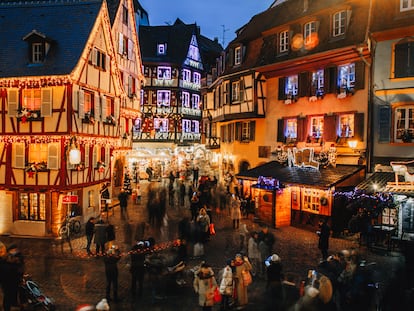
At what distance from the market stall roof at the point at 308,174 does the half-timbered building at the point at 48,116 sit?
32.9 ft

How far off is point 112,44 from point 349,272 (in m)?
18.8

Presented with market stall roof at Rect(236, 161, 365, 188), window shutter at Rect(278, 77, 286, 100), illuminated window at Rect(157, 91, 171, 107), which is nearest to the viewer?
market stall roof at Rect(236, 161, 365, 188)

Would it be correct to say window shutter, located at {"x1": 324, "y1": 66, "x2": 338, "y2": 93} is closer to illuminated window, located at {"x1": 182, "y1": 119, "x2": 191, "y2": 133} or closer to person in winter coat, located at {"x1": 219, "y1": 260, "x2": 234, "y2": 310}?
person in winter coat, located at {"x1": 219, "y1": 260, "x2": 234, "y2": 310}

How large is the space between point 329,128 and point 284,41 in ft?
22.5

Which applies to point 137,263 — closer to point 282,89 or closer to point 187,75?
point 282,89

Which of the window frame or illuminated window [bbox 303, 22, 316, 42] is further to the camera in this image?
illuminated window [bbox 303, 22, 316, 42]

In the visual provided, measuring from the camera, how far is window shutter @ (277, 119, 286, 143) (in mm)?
24719

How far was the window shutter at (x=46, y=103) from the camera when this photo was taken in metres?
19.2

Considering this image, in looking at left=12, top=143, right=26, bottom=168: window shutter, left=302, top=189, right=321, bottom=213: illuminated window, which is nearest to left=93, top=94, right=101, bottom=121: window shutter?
left=12, top=143, right=26, bottom=168: window shutter

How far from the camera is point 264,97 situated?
2606cm

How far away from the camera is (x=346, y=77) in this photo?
21.1 m

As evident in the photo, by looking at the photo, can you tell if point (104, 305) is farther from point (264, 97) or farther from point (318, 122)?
point (264, 97)

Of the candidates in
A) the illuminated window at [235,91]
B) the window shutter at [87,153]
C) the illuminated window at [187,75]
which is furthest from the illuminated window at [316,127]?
the illuminated window at [187,75]

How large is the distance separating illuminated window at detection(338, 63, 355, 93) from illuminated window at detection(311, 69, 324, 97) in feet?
3.90
